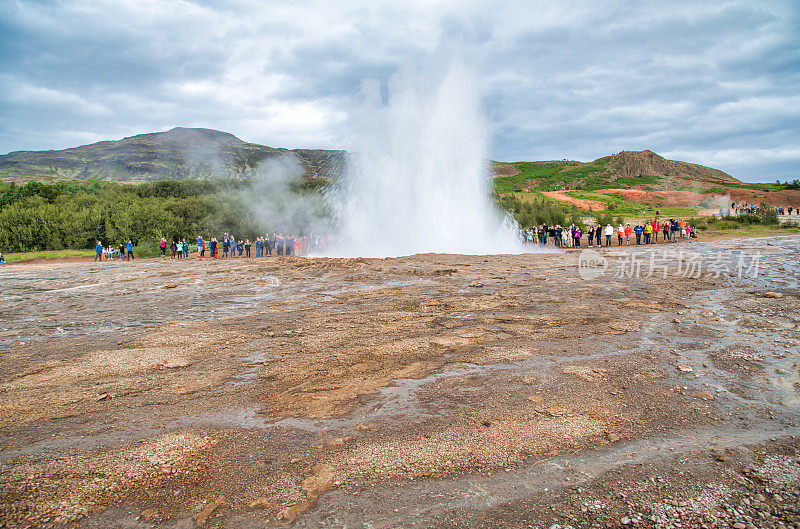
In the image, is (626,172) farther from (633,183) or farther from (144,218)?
(144,218)

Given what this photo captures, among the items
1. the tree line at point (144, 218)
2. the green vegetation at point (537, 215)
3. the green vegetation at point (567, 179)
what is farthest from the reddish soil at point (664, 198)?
the green vegetation at point (537, 215)

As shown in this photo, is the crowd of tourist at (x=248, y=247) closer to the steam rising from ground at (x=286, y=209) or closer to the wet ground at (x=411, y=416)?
the steam rising from ground at (x=286, y=209)

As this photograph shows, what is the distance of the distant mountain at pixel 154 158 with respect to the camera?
135125 mm

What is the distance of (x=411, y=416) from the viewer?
4.38 m

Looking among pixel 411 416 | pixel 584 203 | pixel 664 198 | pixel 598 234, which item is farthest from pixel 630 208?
pixel 411 416

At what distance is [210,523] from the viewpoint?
114 inches

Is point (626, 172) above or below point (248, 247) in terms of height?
above

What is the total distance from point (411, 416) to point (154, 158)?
565ft

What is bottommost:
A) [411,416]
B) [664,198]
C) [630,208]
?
[411,416]

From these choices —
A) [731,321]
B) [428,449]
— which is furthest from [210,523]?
[731,321]

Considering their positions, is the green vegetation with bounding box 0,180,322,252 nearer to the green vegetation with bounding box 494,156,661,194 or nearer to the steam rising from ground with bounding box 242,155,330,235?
the steam rising from ground with bounding box 242,155,330,235

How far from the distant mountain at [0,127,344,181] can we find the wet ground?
11809 centimetres

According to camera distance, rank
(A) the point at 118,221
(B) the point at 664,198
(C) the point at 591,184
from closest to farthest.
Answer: (A) the point at 118,221 → (B) the point at 664,198 → (C) the point at 591,184

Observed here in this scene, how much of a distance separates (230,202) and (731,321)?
40.8m
